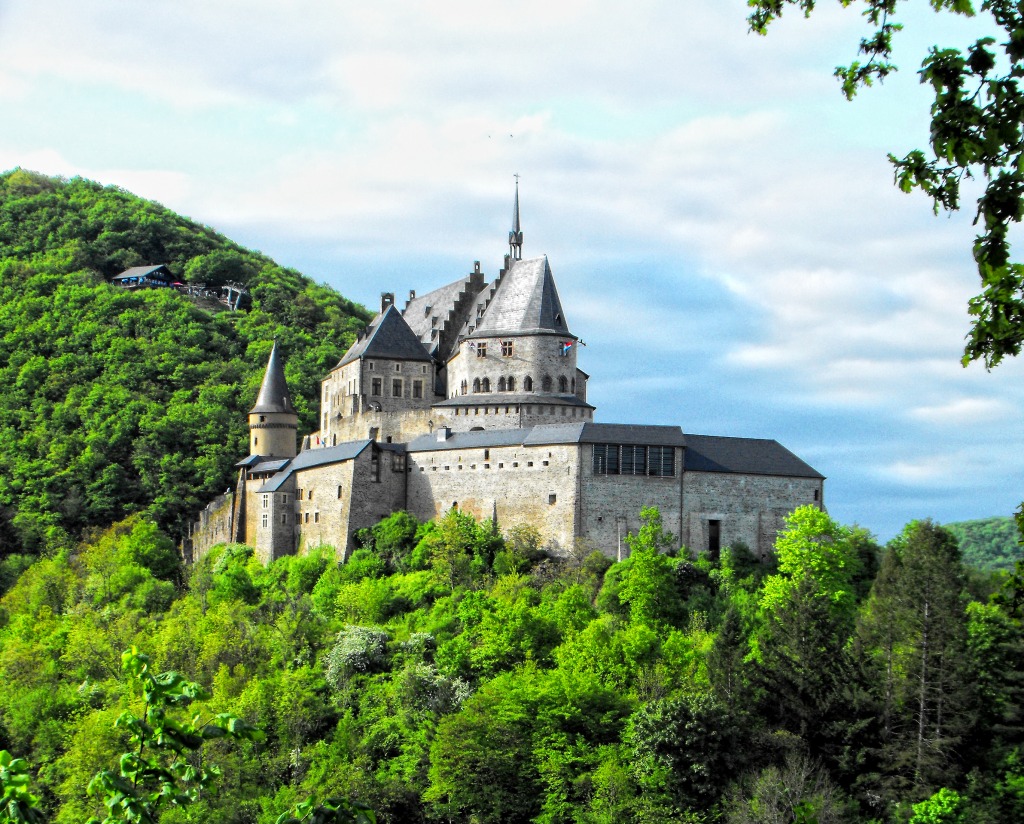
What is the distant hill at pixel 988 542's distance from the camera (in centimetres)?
14125

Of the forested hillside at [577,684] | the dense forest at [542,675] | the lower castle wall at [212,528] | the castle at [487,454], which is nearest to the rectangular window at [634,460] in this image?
the castle at [487,454]

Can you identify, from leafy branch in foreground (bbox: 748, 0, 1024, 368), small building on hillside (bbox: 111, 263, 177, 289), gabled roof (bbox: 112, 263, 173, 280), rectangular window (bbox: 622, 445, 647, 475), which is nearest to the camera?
leafy branch in foreground (bbox: 748, 0, 1024, 368)

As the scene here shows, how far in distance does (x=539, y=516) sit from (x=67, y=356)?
186 ft

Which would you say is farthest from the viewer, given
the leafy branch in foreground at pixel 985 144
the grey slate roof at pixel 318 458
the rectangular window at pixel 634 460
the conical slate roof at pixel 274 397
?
the conical slate roof at pixel 274 397

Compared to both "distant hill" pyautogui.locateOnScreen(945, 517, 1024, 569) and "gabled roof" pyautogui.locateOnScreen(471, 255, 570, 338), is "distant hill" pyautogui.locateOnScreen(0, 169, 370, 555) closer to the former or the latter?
"gabled roof" pyautogui.locateOnScreen(471, 255, 570, 338)

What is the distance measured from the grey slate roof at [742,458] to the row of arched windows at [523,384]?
36.2 ft

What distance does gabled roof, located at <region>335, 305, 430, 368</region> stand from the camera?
72.5 m

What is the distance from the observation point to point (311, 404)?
99.8 meters

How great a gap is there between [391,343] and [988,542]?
97895 millimetres

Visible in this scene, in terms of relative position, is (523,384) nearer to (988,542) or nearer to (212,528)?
(212,528)

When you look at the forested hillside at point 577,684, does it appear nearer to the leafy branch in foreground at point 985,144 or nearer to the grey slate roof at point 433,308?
the grey slate roof at point 433,308

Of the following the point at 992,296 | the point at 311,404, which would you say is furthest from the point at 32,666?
the point at 992,296

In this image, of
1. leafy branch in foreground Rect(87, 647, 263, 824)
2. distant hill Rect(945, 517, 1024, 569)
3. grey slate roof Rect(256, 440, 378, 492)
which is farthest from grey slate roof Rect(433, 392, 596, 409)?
distant hill Rect(945, 517, 1024, 569)

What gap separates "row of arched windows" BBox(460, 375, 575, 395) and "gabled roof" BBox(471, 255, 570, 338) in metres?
2.41
